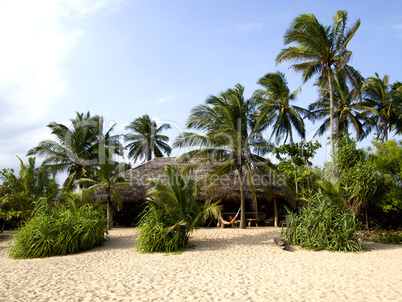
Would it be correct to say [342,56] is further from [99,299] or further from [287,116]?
[99,299]

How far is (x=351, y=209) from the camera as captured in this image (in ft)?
34.1

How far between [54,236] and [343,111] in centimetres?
1739

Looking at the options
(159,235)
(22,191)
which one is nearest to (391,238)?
(159,235)

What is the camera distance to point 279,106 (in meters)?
18.8

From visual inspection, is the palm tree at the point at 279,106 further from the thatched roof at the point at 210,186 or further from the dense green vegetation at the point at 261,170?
the thatched roof at the point at 210,186

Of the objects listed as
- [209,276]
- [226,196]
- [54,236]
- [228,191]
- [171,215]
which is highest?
[228,191]

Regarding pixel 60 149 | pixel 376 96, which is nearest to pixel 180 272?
pixel 60 149

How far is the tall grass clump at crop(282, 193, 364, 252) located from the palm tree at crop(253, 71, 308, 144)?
994cm

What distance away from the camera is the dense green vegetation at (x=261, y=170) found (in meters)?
8.86

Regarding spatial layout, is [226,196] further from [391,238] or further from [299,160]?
[391,238]

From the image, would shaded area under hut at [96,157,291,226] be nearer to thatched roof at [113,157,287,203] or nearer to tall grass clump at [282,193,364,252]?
thatched roof at [113,157,287,203]

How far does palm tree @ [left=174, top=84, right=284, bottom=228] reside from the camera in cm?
1243

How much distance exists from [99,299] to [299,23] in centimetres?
1340

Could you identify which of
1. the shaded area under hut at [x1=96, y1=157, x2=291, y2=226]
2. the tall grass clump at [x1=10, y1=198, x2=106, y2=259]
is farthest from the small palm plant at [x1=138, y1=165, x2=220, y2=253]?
the shaded area under hut at [x1=96, y1=157, x2=291, y2=226]
